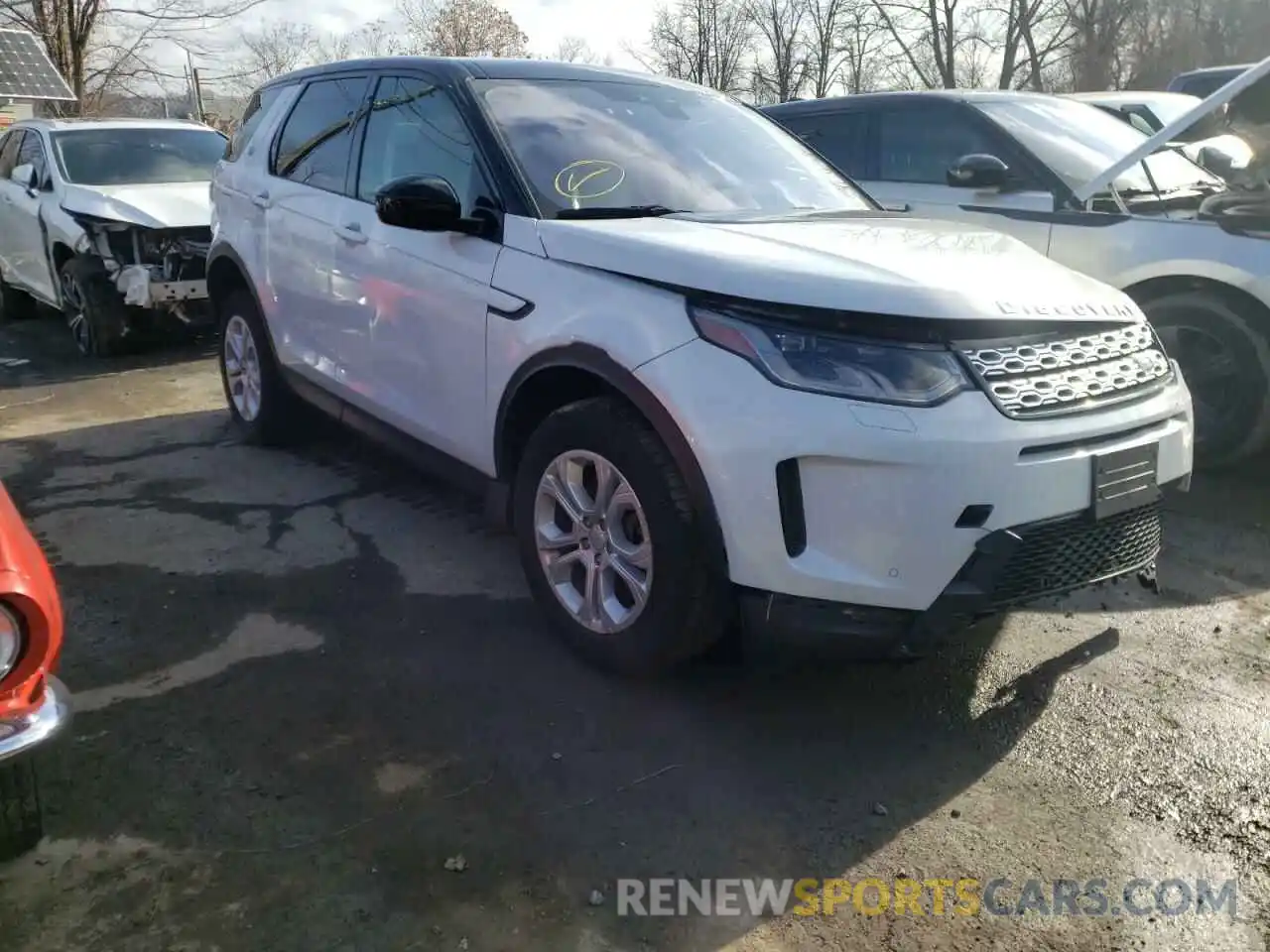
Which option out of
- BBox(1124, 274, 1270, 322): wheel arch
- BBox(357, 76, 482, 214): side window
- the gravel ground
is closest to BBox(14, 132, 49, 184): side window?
BBox(357, 76, 482, 214): side window

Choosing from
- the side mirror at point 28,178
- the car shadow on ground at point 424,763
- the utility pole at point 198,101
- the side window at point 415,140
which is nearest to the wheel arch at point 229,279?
the side window at point 415,140

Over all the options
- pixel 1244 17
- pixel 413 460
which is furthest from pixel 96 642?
pixel 1244 17

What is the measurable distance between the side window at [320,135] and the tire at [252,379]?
0.78 meters

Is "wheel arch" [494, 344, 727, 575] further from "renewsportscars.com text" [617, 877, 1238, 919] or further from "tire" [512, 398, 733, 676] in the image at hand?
"renewsportscars.com text" [617, 877, 1238, 919]

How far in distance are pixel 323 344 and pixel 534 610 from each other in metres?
1.68

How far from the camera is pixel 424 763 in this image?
280 centimetres

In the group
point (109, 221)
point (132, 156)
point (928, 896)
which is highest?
point (132, 156)

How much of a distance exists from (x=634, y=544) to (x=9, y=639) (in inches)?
A: 62.5

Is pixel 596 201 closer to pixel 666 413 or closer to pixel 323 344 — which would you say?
pixel 666 413

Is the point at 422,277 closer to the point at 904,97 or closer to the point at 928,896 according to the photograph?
the point at 928,896

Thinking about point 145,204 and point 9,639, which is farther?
point 145,204

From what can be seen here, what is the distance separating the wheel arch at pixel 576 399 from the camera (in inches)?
108

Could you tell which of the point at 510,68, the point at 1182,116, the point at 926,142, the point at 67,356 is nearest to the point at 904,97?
the point at 926,142

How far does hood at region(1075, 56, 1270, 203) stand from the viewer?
492 centimetres
